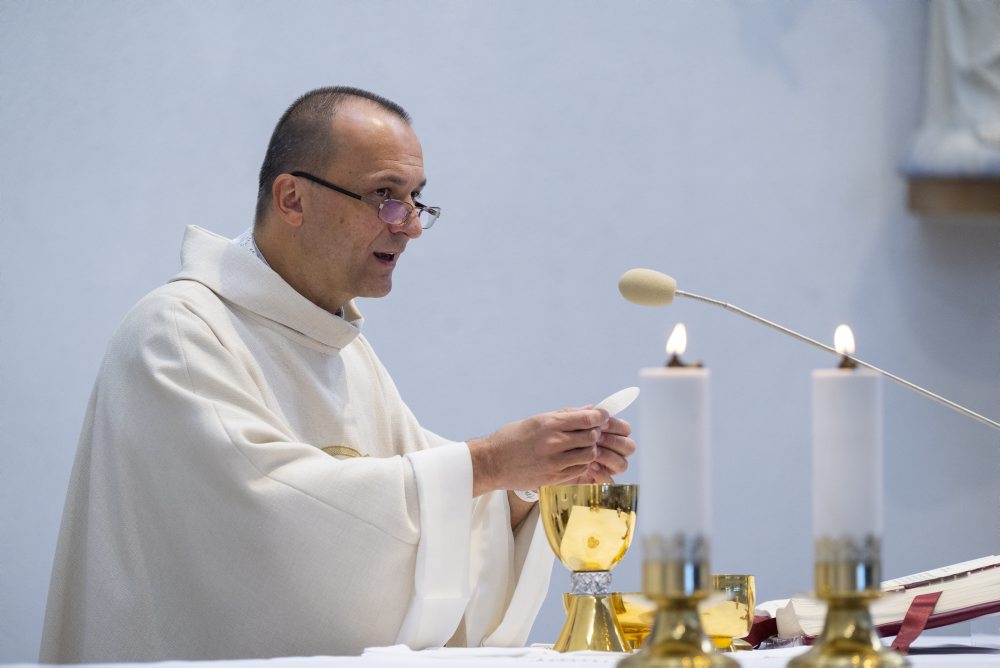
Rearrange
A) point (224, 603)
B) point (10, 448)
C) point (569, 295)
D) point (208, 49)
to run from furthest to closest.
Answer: point (569, 295) < point (208, 49) < point (10, 448) < point (224, 603)

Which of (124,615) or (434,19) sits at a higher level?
(434,19)

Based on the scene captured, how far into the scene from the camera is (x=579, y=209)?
4.87 metres

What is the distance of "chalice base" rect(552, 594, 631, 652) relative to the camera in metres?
2.04

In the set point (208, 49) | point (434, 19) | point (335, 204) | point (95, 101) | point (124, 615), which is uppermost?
point (434, 19)

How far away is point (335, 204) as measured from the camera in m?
3.06

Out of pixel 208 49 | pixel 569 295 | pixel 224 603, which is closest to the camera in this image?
pixel 224 603

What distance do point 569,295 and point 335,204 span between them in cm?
191

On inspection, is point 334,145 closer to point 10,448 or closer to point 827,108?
point 10,448

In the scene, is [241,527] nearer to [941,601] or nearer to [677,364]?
[941,601]

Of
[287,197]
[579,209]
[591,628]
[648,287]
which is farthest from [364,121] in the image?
[579,209]

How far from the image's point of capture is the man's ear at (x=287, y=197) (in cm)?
307

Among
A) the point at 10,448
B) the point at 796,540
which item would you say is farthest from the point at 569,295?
the point at 10,448

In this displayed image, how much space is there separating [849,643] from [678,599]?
155mm

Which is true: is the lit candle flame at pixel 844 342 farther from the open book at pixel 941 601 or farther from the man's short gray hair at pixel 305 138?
the man's short gray hair at pixel 305 138
